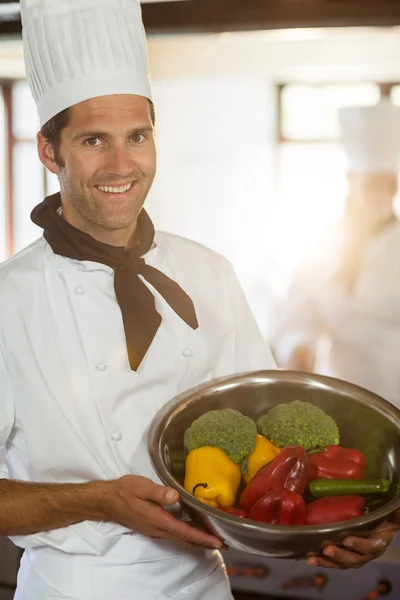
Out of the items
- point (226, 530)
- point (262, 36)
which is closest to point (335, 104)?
point (262, 36)

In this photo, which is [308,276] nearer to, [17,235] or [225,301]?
[225,301]

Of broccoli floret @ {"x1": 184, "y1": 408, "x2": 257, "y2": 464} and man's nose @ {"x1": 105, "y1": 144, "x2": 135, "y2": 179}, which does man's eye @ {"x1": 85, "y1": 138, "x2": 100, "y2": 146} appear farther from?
broccoli floret @ {"x1": 184, "y1": 408, "x2": 257, "y2": 464}

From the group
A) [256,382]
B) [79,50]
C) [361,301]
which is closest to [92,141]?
[79,50]

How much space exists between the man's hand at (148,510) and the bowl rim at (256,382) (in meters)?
0.03

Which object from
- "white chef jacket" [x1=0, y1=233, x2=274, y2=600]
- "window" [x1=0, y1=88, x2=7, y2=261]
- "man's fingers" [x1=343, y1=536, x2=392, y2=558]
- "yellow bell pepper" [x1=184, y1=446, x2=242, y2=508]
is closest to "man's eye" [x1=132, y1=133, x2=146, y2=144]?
"white chef jacket" [x1=0, y1=233, x2=274, y2=600]

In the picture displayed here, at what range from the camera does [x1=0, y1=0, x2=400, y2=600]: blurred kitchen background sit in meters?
1.80

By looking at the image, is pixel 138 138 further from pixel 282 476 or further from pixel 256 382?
pixel 282 476

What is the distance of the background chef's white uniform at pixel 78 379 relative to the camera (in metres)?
1.25

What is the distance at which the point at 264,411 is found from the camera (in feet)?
4.34

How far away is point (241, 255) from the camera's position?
1.88 m

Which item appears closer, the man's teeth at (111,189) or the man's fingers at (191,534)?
the man's fingers at (191,534)

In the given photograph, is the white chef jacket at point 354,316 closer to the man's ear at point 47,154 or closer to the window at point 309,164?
the window at point 309,164

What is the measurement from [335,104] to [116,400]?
1.00m

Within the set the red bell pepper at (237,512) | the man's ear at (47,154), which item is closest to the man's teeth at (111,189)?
the man's ear at (47,154)
